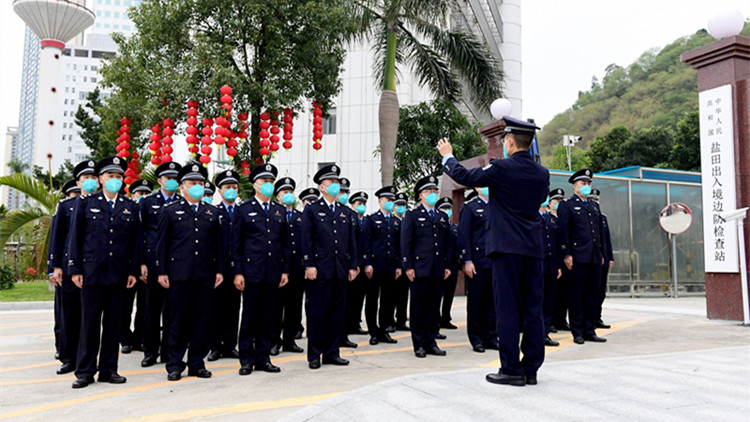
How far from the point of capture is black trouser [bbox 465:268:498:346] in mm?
7113

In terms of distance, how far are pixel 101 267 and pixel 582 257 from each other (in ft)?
18.7

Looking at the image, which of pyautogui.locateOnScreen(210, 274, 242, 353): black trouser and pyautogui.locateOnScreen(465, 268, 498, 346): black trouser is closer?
pyautogui.locateOnScreen(210, 274, 242, 353): black trouser

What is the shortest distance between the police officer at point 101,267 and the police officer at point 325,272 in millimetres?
1742

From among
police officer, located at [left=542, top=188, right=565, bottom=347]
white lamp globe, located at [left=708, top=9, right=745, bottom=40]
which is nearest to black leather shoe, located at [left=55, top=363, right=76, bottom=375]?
police officer, located at [left=542, top=188, right=565, bottom=347]

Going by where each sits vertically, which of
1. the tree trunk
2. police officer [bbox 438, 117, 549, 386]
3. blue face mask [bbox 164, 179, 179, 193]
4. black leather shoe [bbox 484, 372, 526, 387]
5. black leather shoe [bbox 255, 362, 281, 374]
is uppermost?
the tree trunk

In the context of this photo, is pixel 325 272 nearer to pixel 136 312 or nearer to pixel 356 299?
pixel 136 312

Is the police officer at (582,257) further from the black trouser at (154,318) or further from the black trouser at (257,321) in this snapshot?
the black trouser at (154,318)

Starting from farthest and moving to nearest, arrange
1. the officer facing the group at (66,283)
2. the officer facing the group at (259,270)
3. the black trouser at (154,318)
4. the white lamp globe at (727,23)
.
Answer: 1. the white lamp globe at (727,23)
2. the black trouser at (154,318)
3. the officer facing the group at (259,270)
4. the officer facing the group at (66,283)

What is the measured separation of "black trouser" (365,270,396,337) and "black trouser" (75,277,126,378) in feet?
11.3

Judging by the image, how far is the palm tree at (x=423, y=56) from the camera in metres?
14.9

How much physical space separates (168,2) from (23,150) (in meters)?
143

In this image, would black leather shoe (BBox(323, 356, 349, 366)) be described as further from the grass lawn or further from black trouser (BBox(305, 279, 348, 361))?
the grass lawn

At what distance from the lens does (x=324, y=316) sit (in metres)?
6.00

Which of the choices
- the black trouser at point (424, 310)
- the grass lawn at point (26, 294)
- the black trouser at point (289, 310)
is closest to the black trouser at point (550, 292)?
the black trouser at point (424, 310)
